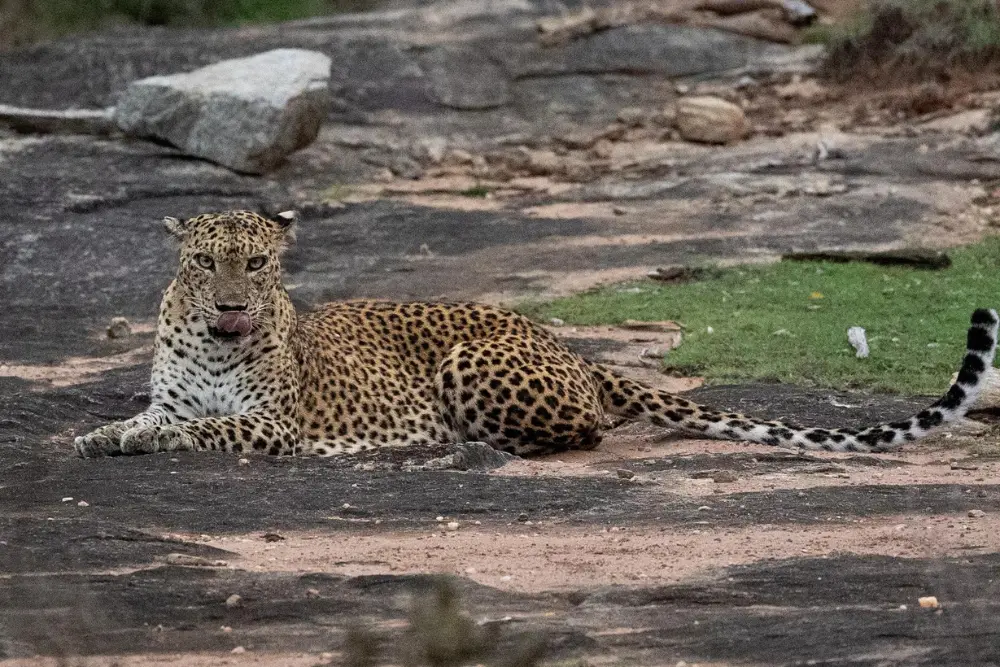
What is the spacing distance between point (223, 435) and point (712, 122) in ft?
34.7

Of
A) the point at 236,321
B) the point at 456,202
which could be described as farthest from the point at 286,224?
the point at 456,202

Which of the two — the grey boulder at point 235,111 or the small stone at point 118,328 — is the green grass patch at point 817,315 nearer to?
the small stone at point 118,328

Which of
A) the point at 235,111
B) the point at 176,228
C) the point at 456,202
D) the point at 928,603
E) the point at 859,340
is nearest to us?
the point at 928,603

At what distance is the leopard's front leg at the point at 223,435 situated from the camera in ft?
29.3

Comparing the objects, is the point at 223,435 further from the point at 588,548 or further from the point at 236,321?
the point at 588,548

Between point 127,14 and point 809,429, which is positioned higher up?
point 127,14

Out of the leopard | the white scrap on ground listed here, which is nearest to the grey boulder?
the white scrap on ground

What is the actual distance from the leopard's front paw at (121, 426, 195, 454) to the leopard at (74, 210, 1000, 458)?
0.35ft

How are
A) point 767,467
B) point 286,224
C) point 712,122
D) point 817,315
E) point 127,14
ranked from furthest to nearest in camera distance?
point 127,14, point 712,122, point 817,315, point 286,224, point 767,467

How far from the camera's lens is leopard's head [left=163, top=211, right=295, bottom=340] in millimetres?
9484

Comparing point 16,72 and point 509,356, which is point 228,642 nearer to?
point 509,356

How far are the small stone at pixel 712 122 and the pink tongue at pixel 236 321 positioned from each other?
399 inches

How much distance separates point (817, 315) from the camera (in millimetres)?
12781

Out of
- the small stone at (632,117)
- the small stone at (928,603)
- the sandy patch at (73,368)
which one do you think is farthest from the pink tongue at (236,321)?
the small stone at (632,117)
